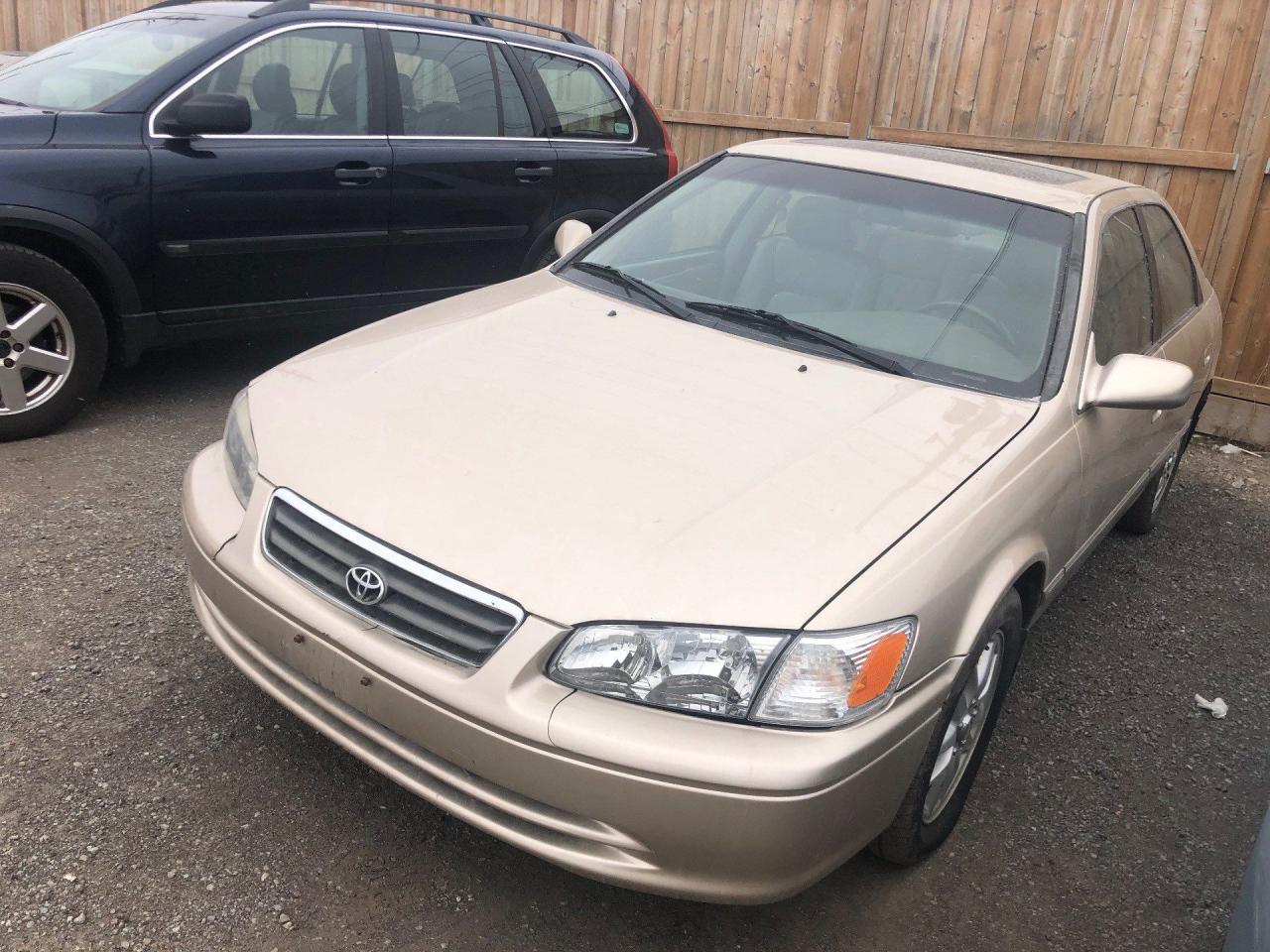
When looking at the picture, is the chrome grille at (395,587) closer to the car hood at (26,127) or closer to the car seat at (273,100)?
the car hood at (26,127)

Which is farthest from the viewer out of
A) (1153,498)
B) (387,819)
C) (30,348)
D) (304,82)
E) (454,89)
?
(454,89)

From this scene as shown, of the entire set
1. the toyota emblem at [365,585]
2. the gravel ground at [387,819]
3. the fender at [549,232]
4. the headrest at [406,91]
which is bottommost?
the gravel ground at [387,819]

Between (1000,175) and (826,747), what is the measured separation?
7.83ft

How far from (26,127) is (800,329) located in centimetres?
322

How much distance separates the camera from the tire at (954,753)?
7.87ft

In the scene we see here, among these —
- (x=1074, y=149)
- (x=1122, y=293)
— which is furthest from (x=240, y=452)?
(x=1074, y=149)

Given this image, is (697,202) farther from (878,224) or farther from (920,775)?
(920,775)

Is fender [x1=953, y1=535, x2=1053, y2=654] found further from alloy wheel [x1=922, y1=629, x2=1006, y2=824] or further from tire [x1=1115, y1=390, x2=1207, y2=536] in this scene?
tire [x1=1115, y1=390, x2=1207, y2=536]

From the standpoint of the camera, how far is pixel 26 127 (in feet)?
14.2

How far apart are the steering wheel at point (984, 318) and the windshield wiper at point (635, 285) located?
73 centimetres

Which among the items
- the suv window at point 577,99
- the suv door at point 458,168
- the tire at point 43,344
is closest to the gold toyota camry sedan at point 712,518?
the tire at point 43,344

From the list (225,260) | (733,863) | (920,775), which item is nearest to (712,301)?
(920,775)

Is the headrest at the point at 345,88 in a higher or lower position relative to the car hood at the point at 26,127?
higher

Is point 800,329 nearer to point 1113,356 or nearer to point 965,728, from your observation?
point 1113,356
